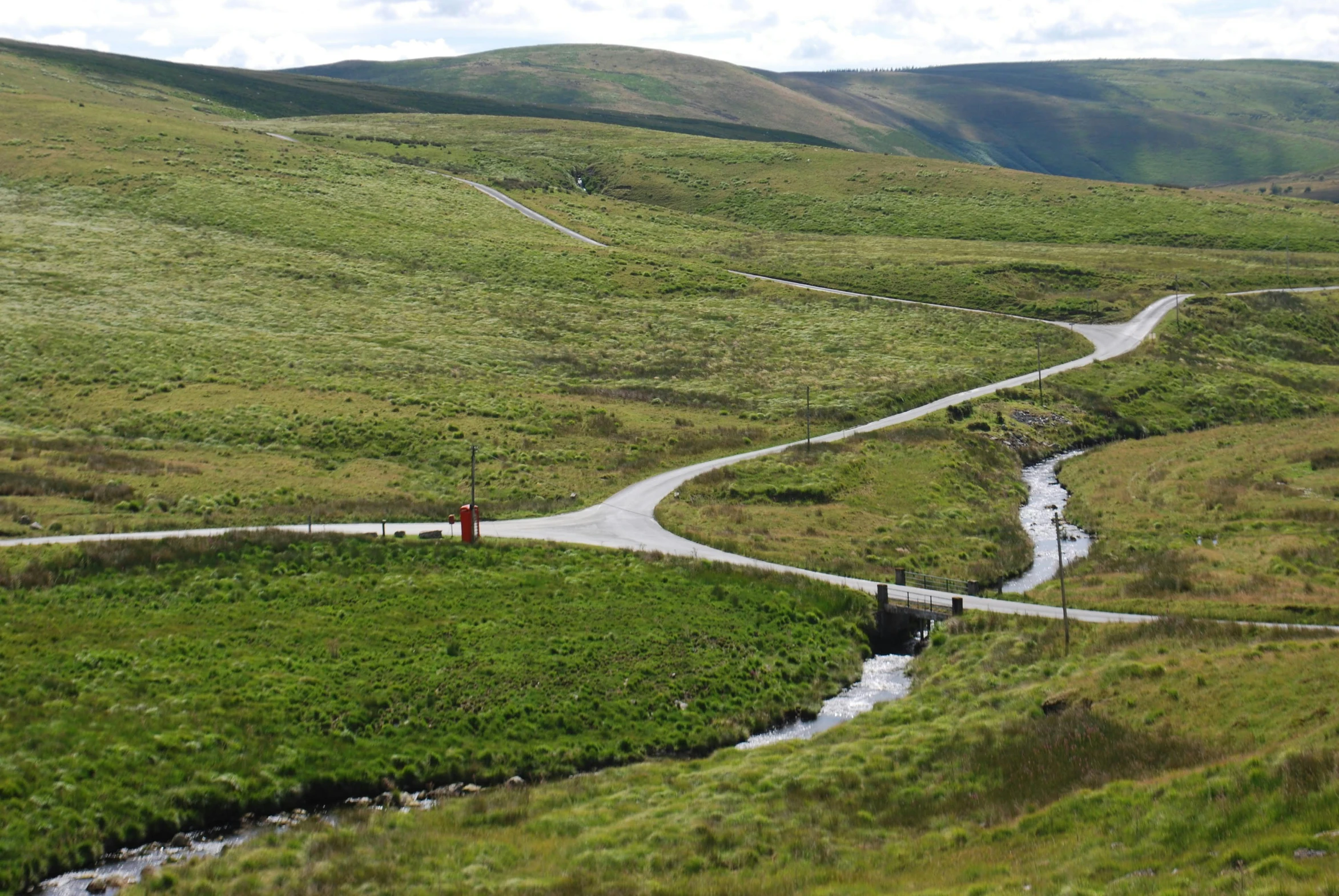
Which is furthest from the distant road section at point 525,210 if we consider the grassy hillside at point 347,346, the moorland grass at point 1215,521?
the moorland grass at point 1215,521

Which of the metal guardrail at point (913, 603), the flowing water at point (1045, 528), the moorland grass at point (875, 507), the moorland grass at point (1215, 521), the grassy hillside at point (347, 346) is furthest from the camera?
the grassy hillside at point (347, 346)

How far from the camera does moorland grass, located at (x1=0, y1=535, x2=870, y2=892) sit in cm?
2903

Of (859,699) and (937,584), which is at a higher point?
(937,584)

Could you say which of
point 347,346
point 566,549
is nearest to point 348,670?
point 566,549

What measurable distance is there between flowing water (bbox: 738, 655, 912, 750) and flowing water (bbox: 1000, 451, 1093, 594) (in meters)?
7.53

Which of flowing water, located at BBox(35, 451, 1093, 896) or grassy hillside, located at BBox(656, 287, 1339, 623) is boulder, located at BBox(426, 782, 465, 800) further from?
grassy hillside, located at BBox(656, 287, 1339, 623)

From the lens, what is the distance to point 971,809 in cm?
2605

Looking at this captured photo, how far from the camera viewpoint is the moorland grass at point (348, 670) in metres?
29.0

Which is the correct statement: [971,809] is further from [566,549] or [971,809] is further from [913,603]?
[566,549]

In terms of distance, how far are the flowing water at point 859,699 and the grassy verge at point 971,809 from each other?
63.4 inches

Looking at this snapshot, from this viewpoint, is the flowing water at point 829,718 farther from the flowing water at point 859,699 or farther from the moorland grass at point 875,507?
the moorland grass at point 875,507

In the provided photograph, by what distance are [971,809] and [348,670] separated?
19.6m

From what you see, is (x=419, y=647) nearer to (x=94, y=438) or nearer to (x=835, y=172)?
(x=94, y=438)

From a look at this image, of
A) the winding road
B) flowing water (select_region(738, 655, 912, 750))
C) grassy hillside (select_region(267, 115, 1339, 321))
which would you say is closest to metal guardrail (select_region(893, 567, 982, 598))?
the winding road
